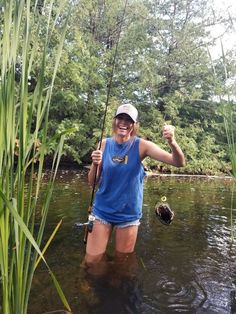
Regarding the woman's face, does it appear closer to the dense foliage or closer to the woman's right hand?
the woman's right hand

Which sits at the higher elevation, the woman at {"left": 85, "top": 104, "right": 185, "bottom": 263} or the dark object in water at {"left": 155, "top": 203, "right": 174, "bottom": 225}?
the woman at {"left": 85, "top": 104, "right": 185, "bottom": 263}

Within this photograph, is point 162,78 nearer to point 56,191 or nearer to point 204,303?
point 56,191

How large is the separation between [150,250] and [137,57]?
1997cm

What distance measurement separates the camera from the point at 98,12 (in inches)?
929

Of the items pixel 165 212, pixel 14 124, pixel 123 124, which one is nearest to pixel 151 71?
pixel 165 212

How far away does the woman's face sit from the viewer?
14.4 feet

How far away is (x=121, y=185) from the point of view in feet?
14.6

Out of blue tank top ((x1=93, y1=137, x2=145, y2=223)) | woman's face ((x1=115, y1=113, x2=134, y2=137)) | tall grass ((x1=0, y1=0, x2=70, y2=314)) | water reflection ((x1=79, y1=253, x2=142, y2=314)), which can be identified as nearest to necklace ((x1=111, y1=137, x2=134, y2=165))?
blue tank top ((x1=93, y1=137, x2=145, y2=223))

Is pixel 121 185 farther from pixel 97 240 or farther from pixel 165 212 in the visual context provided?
pixel 165 212

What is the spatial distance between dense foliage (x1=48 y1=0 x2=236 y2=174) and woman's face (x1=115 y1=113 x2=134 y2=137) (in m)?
15.3

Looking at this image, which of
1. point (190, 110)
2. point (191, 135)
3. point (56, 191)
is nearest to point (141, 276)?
point (56, 191)

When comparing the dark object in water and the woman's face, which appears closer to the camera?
the woman's face

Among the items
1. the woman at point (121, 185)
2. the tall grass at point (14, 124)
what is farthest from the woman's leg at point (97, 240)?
the tall grass at point (14, 124)

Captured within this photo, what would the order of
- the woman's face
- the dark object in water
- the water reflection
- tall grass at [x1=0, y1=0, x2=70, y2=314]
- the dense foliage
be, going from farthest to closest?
the dense foliage
the dark object in water
the woman's face
the water reflection
tall grass at [x1=0, y1=0, x2=70, y2=314]
